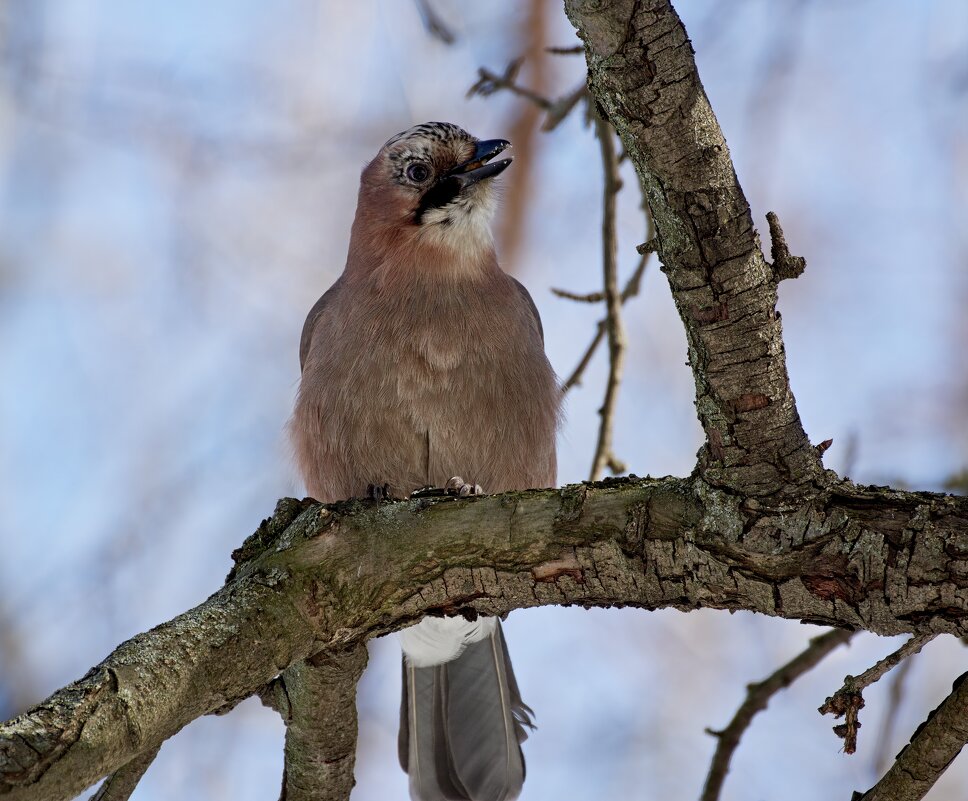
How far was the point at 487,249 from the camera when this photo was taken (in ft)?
15.1

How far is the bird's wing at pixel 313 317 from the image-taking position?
15.3 feet

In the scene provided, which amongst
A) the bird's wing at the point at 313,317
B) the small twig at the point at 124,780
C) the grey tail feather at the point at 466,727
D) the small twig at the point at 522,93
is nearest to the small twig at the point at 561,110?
the small twig at the point at 522,93

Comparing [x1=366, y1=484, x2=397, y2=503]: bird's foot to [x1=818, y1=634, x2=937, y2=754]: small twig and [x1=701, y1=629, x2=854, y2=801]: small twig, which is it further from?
[x1=818, y1=634, x2=937, y2=754]: small twig

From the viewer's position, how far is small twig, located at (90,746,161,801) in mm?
2342

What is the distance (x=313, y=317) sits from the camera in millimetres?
4801

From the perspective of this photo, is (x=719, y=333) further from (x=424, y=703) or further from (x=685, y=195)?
(x=424, y=703)

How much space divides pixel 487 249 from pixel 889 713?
2.48 m

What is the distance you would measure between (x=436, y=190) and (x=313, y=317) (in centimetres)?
77

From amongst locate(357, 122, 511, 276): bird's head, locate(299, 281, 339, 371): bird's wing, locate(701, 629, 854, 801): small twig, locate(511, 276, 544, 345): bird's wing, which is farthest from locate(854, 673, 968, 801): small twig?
locate(299, 281, 339, 371): bird's wing

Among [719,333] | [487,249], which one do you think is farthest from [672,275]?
[487,249]

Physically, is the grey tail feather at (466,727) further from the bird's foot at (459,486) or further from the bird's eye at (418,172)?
the bird's eye at (418,172)

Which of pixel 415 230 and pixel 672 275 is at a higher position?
pixel 415 230

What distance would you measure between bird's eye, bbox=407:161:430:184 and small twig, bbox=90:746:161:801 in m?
3.02

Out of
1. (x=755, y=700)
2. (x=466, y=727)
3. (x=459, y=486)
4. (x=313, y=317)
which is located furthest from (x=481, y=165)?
(x=755, y=700)
